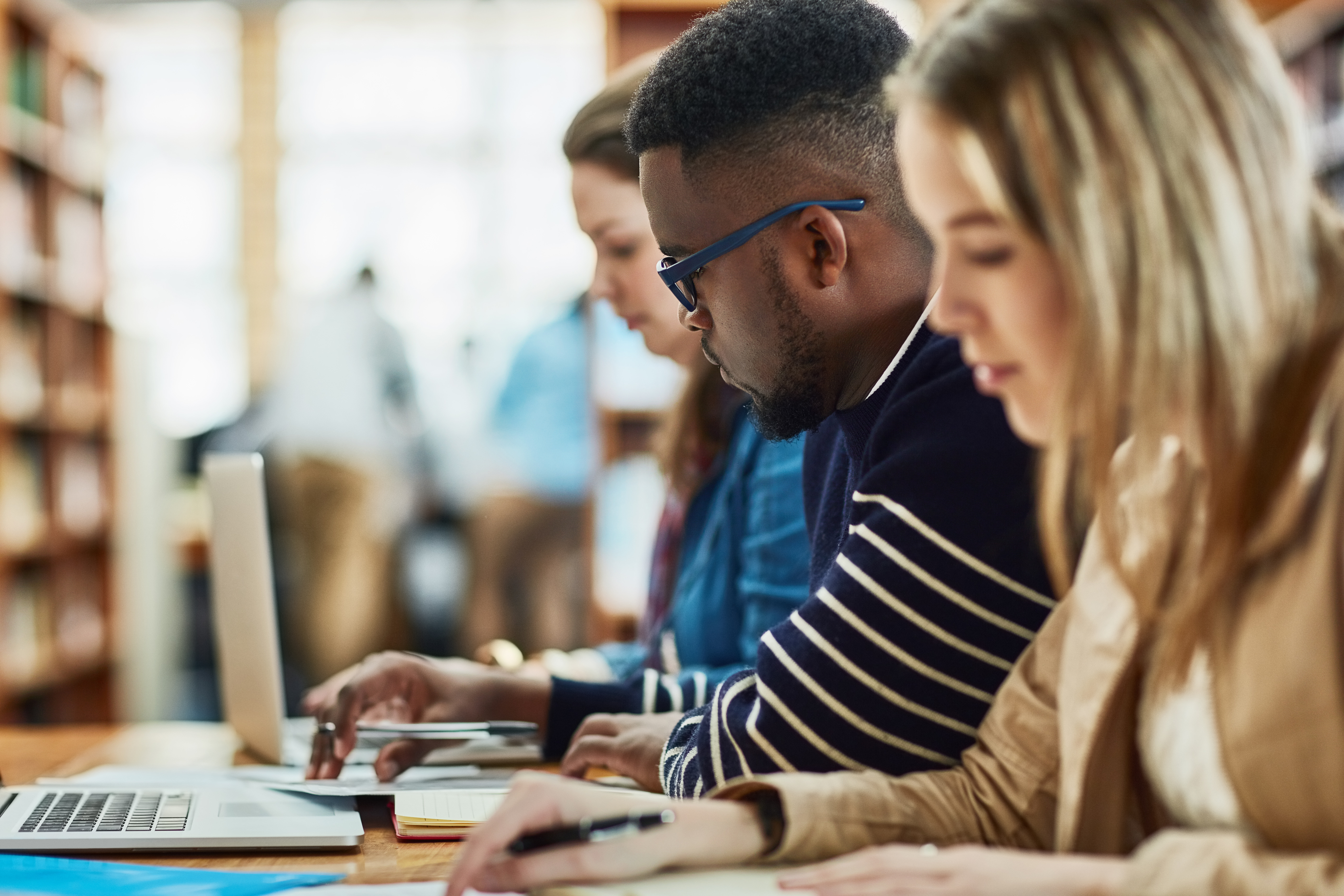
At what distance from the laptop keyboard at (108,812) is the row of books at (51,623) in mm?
2855

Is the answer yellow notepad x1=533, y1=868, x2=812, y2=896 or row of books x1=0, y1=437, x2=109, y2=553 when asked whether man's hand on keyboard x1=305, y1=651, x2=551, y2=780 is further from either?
row of books x1=0, y1=437, x2=109, y2=553

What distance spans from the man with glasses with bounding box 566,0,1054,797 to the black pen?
169mm

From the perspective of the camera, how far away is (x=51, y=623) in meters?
4.17

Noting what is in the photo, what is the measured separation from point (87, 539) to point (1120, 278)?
445cm

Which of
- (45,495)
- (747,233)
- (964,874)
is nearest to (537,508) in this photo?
(45,495)

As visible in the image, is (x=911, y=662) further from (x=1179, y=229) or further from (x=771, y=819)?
(x=1179, y=229)

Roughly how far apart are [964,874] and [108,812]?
753 millimetres

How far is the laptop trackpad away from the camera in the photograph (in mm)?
1104

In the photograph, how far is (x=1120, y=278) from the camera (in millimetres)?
695

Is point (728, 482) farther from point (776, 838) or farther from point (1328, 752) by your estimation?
point (1328, 752)

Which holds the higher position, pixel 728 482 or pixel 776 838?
pixel 728 482

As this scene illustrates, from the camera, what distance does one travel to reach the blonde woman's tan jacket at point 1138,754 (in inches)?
26.1

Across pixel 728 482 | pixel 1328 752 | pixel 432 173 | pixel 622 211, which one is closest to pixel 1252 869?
pixel 1328 752

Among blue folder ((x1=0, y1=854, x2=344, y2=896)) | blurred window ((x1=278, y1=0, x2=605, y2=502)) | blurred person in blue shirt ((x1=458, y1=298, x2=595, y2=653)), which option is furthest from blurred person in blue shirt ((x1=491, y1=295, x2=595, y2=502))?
blue folder ((x1=0, y1=854, x2=344, y2=896))
